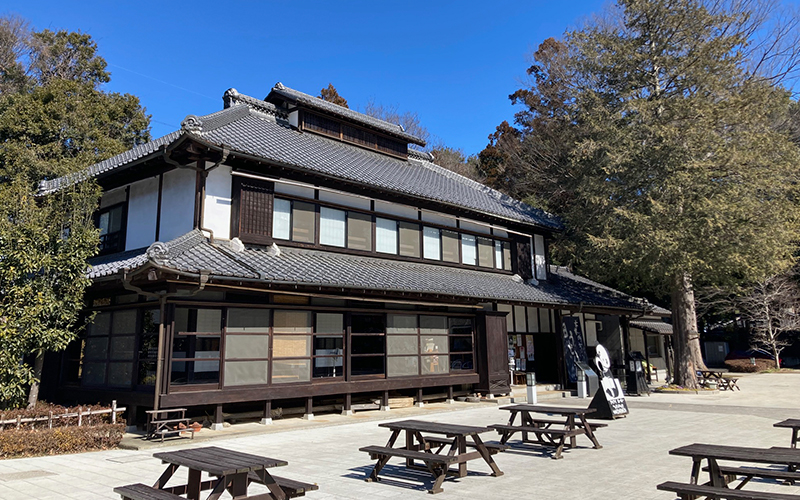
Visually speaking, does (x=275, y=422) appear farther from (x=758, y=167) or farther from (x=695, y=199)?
(x=758, y=167)

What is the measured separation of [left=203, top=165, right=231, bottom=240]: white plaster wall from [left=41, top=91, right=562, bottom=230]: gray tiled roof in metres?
0.81

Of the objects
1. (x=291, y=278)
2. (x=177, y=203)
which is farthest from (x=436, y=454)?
(x=177, y=203)

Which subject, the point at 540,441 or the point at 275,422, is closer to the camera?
the point at 540,441

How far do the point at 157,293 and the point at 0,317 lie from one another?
2.93 metres

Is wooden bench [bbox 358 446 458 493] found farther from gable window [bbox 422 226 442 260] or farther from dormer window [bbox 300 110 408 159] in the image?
dormer window [bbox 300 110 408 159]

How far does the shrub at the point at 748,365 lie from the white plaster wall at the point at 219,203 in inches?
1377

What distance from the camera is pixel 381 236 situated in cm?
1630

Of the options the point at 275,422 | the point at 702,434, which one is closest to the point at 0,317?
the point at 275,422

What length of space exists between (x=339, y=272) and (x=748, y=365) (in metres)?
32.7

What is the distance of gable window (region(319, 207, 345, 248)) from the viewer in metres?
14.7

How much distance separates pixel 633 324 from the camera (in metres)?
25.5

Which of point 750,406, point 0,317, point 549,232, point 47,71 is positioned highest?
point 47,71

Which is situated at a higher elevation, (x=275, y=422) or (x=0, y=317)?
(x=0, y=317)

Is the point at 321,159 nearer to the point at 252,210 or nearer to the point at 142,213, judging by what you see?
the point at 252,210
